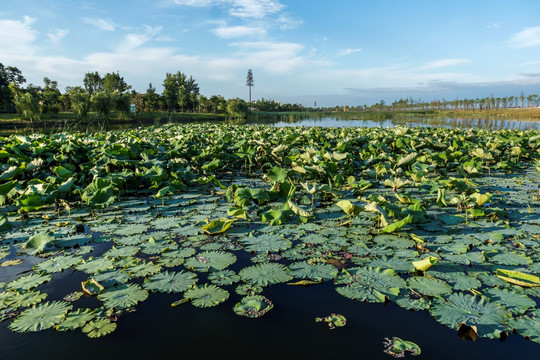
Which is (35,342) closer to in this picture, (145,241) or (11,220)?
(145,241)

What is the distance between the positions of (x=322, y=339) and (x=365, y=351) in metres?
0.26

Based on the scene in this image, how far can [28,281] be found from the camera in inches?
95.8

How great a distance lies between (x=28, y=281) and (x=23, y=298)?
25cm

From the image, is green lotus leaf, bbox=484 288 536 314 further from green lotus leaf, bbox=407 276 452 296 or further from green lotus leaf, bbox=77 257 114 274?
green lotus leaf, bbox=77 257 114 274

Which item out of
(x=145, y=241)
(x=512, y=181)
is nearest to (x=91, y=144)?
(x=145, y=241)

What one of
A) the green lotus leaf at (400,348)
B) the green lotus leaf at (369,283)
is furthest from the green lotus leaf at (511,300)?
the green lotus leaf at (400,348)

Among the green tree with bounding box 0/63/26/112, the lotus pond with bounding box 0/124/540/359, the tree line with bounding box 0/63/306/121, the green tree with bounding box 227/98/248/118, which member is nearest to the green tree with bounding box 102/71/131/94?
the tree line with bounding box 0/63/306/121

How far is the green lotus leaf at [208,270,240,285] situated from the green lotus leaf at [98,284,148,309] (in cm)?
53

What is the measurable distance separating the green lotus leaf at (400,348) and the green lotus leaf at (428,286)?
593 mm

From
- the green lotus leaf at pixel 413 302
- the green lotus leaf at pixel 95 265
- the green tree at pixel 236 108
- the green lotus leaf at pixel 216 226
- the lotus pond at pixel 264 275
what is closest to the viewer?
the lotus pond at pixel 264 275

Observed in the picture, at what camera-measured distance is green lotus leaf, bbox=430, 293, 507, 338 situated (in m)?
1.90

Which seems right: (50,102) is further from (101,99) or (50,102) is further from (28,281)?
(28,281)

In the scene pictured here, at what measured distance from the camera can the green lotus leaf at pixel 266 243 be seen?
305 centimetres

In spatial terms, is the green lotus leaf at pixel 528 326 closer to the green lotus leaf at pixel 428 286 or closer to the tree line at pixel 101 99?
the green lotus leaf at pixel 428 286
